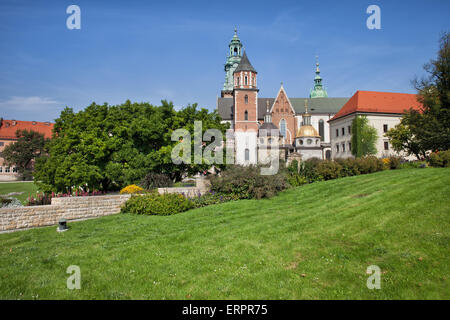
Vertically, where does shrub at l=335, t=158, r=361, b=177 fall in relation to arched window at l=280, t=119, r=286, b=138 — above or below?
below

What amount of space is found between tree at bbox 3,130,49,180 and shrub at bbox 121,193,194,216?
155ft

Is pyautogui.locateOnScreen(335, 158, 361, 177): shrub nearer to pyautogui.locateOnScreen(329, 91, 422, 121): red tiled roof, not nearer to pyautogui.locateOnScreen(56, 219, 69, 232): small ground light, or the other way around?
pyautogui.locateOnScreen(56, 219, 69, 232): small ground light

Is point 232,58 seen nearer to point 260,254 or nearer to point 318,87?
point 318,87

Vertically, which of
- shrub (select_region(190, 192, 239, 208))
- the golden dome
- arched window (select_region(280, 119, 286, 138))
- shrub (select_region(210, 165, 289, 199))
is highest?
arched window (select_region(280, 119, 286, 138))

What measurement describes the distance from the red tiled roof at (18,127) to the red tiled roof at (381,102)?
211 ft

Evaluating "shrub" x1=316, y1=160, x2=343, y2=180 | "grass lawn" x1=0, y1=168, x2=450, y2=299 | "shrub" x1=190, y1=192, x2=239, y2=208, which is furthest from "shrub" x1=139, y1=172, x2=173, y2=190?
"shrub" x1=316, y1=160, x2=343, y2=180

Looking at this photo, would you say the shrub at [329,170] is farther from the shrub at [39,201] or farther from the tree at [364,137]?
the tree at [364,137]

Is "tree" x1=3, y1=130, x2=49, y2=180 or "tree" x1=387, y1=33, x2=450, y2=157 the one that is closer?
"tree" x1=387, y1=33, x2=450, y2=157

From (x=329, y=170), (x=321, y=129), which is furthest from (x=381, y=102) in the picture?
(x=329, y=170)

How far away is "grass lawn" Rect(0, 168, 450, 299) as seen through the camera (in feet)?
16.9

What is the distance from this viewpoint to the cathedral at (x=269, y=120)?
5106 cm
